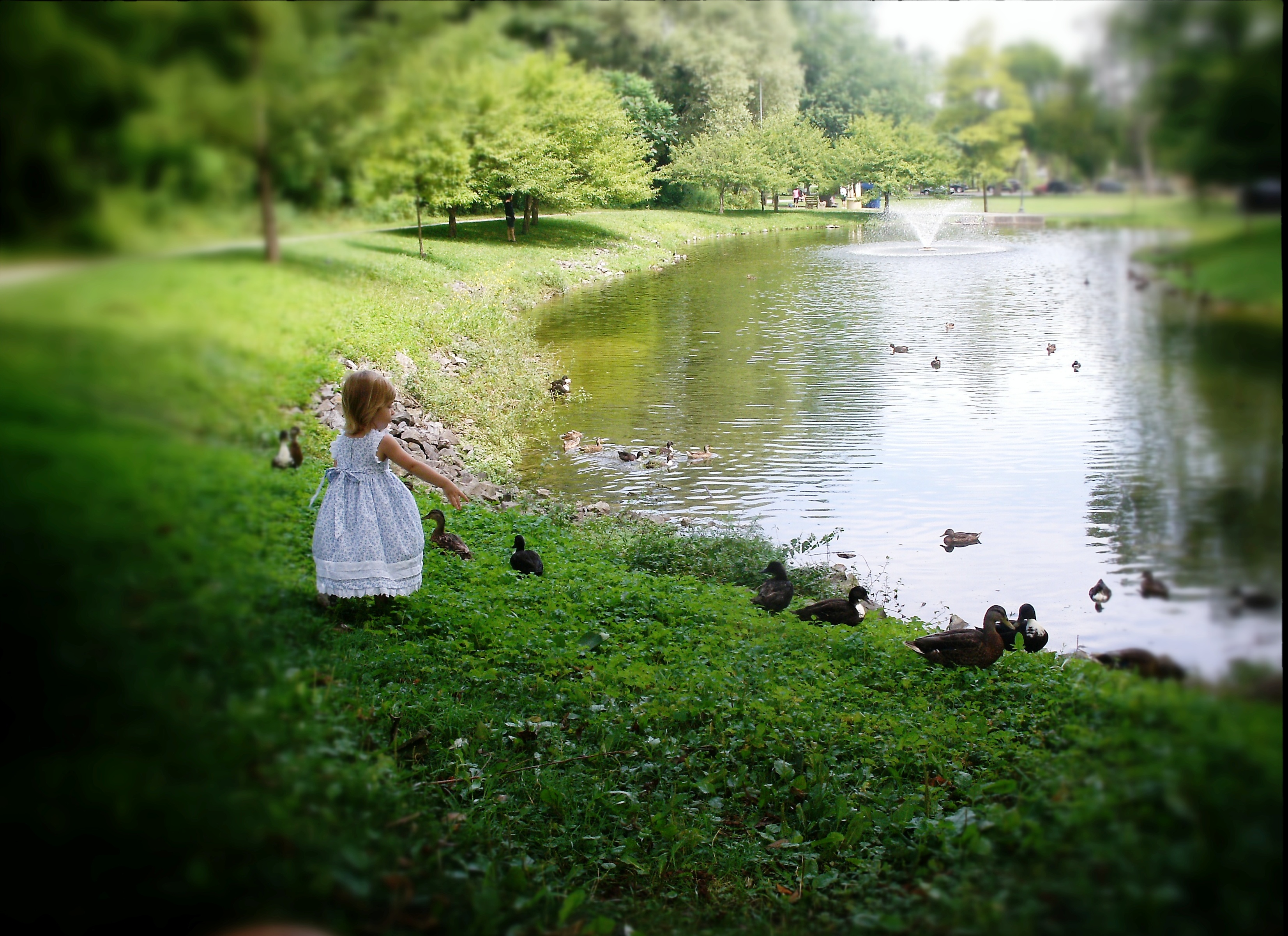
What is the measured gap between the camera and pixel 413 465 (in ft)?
17.9

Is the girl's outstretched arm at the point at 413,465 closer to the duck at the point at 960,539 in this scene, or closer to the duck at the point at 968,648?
the duck at the point at 968,648

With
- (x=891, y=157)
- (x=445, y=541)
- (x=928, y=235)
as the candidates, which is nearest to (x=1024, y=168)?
(x=891, y=157)

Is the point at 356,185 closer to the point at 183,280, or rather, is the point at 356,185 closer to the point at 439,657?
the point at 183,280

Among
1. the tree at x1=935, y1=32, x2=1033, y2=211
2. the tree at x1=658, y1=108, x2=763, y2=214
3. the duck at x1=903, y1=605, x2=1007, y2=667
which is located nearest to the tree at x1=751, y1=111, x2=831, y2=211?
the tree at x1=658, y1=108, x2=763, y2=214

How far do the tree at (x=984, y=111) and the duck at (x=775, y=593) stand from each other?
4.14m

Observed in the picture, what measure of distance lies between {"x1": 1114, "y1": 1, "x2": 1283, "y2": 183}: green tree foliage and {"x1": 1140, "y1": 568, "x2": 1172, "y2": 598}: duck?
3.72 ft

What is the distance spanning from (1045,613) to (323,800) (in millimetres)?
6916

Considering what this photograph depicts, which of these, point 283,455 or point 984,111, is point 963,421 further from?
point 283,455

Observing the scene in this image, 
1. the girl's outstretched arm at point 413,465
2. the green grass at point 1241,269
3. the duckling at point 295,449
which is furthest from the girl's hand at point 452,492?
the green grass at point 1241,269

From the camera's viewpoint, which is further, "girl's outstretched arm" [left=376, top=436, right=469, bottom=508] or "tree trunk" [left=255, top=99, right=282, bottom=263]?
"girl's outstretched arm" [left=376, top=436, right=469, bottom=508]

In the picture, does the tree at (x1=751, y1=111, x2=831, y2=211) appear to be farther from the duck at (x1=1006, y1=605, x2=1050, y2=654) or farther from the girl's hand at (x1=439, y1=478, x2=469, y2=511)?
the duck at (x1=1006, y1=605, x2=1050, y2=654)

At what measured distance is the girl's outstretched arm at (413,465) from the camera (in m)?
5.36

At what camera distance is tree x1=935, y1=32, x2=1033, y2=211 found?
3.50 meters

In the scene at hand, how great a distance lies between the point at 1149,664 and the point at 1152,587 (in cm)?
29
